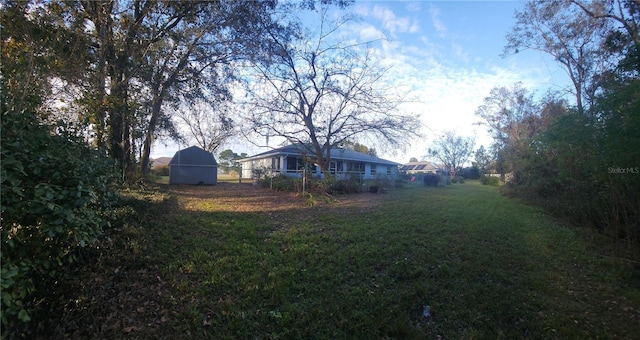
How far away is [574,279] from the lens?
4254 millimetres

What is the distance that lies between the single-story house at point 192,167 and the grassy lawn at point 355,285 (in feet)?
41.8

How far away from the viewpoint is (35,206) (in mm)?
2045

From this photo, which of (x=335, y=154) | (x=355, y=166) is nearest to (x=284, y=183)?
(x=335, y=154)

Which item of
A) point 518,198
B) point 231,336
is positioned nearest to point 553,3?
point 518,198

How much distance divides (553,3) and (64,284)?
60.9 feet

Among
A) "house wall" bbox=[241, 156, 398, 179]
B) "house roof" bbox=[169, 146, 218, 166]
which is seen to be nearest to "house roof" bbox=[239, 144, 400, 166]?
"house wall" bbox=[241, 156, 398, 179]

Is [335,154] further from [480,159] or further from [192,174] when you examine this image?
[480,159]

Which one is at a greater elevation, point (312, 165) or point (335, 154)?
point (335, 154)

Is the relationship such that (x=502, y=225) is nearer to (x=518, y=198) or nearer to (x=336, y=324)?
(x=336, y=324)

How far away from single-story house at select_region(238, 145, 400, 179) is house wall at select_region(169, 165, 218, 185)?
124 inches

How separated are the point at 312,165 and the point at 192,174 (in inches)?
340

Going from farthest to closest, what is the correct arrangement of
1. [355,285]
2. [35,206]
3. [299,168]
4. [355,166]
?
1. [355,166]
2. [299,168]
3. [355,285]
4. [35,206]

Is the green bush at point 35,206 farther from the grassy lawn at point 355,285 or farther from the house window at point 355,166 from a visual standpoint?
the house window at point 355,166

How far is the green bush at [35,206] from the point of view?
6.24ft
